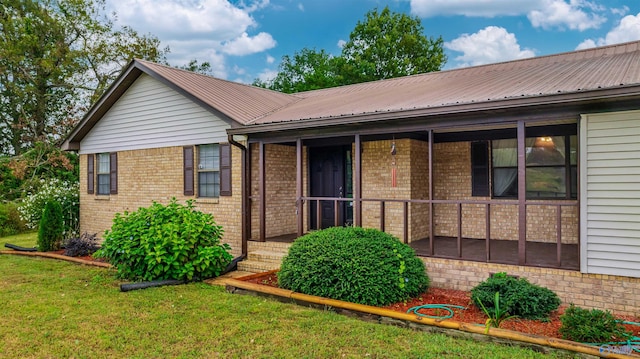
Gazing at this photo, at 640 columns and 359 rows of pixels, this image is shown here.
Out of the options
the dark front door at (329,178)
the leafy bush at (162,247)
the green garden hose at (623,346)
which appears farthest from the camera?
the dark front door at (329,178)

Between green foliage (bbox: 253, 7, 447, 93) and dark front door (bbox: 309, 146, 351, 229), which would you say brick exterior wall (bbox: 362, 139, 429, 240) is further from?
green foliage (bbox: 253, 7, 447, 93)

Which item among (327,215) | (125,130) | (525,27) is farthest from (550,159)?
(525,27)

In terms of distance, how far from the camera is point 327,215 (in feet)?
34.6

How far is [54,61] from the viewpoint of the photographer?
24.1 metres

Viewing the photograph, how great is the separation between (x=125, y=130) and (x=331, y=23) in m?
25.1

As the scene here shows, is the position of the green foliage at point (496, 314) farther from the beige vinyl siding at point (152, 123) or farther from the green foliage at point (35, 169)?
the green foliage at point (35, 169)

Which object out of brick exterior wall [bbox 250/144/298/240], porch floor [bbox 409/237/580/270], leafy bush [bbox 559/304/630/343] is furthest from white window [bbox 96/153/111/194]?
leafy bush [bbox 559/304/630/343]

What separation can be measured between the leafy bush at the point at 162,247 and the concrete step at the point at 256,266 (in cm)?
76

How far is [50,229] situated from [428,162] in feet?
31.9

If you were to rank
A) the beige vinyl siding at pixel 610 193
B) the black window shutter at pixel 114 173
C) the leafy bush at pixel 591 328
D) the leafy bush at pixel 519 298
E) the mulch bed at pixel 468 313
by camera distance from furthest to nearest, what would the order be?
the black window shutter at pixel 114 173 → the beige vinyl siding at pixel 610 193 → the leafy bush at pixel 519 298 → the mulch bed at pixel 468 313 → the leafy bush at pixel 591 328

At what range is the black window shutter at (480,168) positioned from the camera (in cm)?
922

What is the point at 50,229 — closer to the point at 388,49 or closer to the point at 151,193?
the point at 151,193

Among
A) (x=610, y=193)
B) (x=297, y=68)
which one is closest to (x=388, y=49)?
(x=297, y=68)

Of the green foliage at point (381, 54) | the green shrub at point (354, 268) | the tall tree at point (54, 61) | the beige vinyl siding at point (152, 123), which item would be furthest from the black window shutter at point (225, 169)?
the green foliage at point (381, 54)
